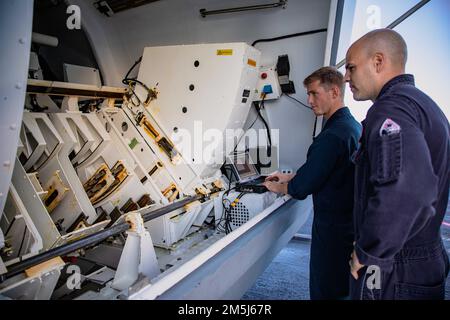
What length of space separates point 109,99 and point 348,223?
2.42 meters

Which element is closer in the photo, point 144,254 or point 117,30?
point 144,254

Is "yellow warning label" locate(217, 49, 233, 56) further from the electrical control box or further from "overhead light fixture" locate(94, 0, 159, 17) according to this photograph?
"overhead light fixture" locate(94, 0, 159, 17)

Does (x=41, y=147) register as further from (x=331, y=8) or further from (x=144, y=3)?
(x=331, y=8)

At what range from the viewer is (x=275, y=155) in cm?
334

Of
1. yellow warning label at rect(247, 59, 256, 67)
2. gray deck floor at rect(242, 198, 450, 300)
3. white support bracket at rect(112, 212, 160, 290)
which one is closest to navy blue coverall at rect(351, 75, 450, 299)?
white support bracket at rect(112, 212, 160, 290)

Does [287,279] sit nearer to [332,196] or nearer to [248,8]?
[332,196]

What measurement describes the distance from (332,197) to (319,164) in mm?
239

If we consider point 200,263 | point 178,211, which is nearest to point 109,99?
point 178,211

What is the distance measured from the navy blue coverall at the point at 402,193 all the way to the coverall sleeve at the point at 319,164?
429mm

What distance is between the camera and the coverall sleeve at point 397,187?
3.39 ft

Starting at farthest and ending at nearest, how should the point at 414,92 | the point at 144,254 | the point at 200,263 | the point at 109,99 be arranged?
the point at 109,99, the point at 144,254, the point at 200,263, the point at 414,92

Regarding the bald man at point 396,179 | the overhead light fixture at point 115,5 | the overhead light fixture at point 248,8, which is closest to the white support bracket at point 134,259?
the bald man at point 396,179

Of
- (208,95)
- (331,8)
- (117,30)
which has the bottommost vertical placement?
(208,95)

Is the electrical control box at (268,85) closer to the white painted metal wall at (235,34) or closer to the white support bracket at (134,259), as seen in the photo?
the white painted metal wall at (235,34)
